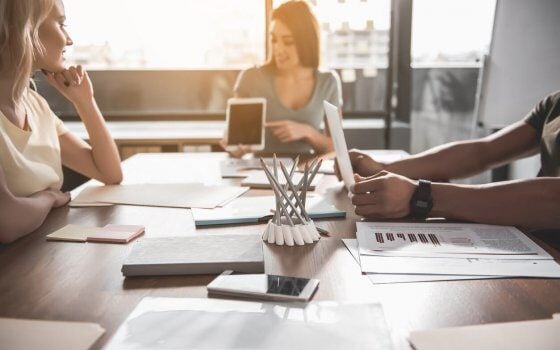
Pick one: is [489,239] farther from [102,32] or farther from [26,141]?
[102,32]

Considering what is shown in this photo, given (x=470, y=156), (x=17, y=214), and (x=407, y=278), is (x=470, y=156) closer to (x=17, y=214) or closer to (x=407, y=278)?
(x=407, y=278)

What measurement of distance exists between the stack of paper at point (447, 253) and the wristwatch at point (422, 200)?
0.13 feet

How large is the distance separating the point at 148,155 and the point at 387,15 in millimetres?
2431

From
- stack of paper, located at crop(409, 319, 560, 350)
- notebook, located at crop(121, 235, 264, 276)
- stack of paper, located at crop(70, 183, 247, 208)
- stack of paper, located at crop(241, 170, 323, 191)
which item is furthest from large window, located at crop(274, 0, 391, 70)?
stack of paper, located at crop(409, 319, 560, 350)

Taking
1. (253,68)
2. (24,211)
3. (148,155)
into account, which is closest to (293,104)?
(253,68)

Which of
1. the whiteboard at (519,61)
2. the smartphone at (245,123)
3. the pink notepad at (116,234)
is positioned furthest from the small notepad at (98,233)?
the whiteboard at (519,61)

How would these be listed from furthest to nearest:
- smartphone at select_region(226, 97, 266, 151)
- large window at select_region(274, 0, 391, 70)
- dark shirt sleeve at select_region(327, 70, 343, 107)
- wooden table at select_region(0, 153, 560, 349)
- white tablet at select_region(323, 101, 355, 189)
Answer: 1. large window at select_region(274, 0, 391, 70)
2. dark shirt sleeve at select_region(327, 70, 343, 107)
3. smartphone at select_region(226, 97, 266, 151)
4. white tablet at select_region(323, 101, 355, 189)
5. wooden table at select_region(0, 153, 560, 349)

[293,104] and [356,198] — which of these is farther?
[293,104]

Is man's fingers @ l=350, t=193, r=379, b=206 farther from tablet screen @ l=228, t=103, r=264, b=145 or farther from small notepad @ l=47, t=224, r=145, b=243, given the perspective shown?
tablet screen @ l=228, t=103, r=264, b=145

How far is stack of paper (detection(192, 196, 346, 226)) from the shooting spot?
1.21 meters

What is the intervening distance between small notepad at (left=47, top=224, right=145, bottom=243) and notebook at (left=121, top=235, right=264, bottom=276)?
124 millimetres

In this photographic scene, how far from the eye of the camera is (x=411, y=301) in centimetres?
77

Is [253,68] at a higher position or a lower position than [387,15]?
lower

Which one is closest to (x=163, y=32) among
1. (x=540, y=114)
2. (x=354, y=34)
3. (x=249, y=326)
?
(x=354, y=34)
